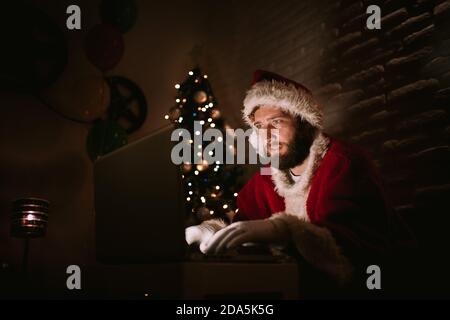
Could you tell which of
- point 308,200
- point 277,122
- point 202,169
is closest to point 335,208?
point 308,200

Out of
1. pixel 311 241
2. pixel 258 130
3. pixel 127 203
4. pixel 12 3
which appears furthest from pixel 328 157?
pixel 12 3

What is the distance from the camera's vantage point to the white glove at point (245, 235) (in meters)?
1.44

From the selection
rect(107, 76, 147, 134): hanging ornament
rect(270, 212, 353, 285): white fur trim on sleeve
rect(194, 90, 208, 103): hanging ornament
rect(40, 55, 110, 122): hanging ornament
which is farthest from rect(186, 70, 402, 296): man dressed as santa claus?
rect(107, 76, 147, 134): hanging ornament

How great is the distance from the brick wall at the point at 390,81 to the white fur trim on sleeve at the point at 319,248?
76cm

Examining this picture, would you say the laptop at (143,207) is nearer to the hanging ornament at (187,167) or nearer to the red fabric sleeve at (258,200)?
the red fabric sleeve at (258,200)

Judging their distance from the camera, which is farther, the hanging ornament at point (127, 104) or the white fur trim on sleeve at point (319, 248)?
the hanging ornament at point (127, 104)

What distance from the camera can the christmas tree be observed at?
320 cm

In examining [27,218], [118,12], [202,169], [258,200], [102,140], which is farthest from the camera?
[118,12]

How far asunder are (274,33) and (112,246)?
2.64 m

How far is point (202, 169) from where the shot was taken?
323 cm

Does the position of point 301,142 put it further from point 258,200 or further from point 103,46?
point 103,46

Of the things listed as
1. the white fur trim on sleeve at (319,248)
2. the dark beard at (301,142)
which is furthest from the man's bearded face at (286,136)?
the white fur trim on sleeve at (319,248)

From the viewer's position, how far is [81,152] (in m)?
3.46

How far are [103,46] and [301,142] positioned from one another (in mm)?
1750
